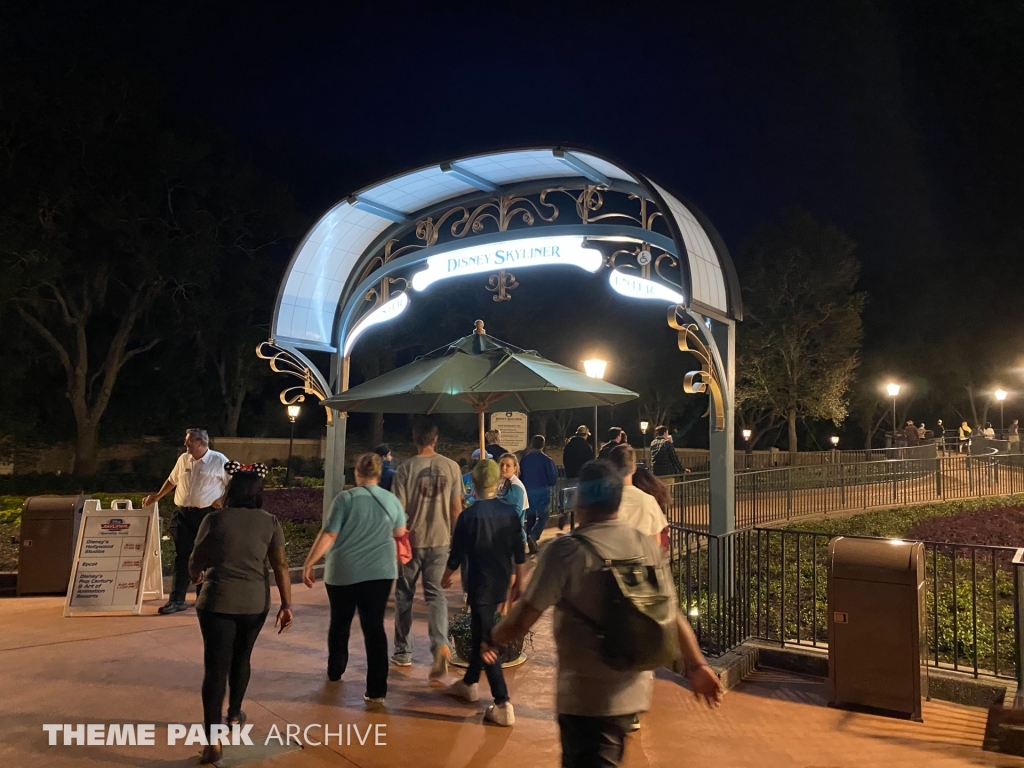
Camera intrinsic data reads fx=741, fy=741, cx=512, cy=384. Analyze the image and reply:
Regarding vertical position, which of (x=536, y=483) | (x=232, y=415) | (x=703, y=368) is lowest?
(x=536, y=483)

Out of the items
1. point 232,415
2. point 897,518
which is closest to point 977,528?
point 897,518

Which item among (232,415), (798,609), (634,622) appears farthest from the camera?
(232,415)

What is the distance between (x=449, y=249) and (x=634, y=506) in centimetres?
522

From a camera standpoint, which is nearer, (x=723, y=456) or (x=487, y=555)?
(x=487, y=555)

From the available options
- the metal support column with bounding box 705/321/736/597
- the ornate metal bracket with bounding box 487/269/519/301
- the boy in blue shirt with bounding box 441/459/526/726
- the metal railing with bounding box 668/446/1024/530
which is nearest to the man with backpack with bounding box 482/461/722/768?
the boy in blue shirt with bounding box 441/459/526/726

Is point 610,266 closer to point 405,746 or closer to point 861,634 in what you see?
point 861,634

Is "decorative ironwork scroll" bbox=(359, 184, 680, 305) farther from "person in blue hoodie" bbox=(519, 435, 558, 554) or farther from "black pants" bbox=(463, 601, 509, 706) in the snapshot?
"black pants" bbox=(463, 601, 509, 706)

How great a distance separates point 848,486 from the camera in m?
17.5

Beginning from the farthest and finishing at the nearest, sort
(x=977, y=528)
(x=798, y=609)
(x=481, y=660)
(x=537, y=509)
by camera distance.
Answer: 1. (x=977, y=528)
2. (x=537, y=509)
3. (x=798, y=609)
4. (x=481, y=660)

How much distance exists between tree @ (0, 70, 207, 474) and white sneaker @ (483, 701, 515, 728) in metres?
23.9

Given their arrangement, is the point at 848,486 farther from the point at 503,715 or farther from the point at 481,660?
the point at 481,660

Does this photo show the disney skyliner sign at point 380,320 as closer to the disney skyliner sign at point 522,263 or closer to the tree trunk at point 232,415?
the disney skyliner sign at point 522,263

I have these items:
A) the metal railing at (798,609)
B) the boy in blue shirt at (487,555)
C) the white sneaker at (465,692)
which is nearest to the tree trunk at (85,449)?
the metal railing at (798,609)

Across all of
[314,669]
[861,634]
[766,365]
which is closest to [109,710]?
[314,669]
